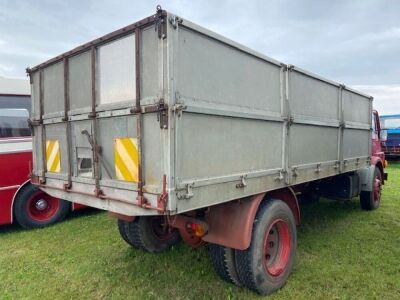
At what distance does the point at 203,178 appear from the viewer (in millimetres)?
2834

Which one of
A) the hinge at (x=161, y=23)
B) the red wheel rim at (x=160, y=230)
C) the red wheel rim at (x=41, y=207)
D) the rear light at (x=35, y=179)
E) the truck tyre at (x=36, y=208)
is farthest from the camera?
the red wheel rim at (x=41, y=207)

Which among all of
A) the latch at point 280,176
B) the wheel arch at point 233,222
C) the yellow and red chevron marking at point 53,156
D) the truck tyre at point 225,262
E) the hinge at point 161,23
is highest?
the hinge at point 161,23

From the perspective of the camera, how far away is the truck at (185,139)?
104 inches

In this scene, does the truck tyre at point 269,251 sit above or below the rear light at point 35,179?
below

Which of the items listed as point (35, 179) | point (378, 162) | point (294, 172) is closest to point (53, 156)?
point (35, 179)

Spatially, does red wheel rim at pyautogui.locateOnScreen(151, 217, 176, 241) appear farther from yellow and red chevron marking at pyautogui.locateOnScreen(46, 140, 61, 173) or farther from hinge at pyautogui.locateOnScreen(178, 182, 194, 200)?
hinge at pyautogui.locateOnScreen(178, 182, 194, 200)

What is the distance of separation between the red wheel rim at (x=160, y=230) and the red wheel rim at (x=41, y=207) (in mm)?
2991

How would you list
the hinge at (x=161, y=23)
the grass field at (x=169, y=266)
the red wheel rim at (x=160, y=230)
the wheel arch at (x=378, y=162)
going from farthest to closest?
the wheel arch at (x=378, y=162) < the red wheel rim at (x=160, y=230) < the grass field at (x=169, y=266) < the hinge at (x=161, y=23)

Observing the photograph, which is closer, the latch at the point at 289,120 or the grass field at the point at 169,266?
the grass field at the point at 169,266

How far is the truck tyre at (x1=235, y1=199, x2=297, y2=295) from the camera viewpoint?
335 cm

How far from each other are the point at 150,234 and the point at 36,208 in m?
3.15

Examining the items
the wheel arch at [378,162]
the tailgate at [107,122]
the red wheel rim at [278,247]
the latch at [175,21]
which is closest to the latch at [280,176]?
the red wheel rim at [278,247]

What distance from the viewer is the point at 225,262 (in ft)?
11.4

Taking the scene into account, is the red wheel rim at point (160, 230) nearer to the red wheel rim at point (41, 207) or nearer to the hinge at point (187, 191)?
the hinge at point (187, 191)
